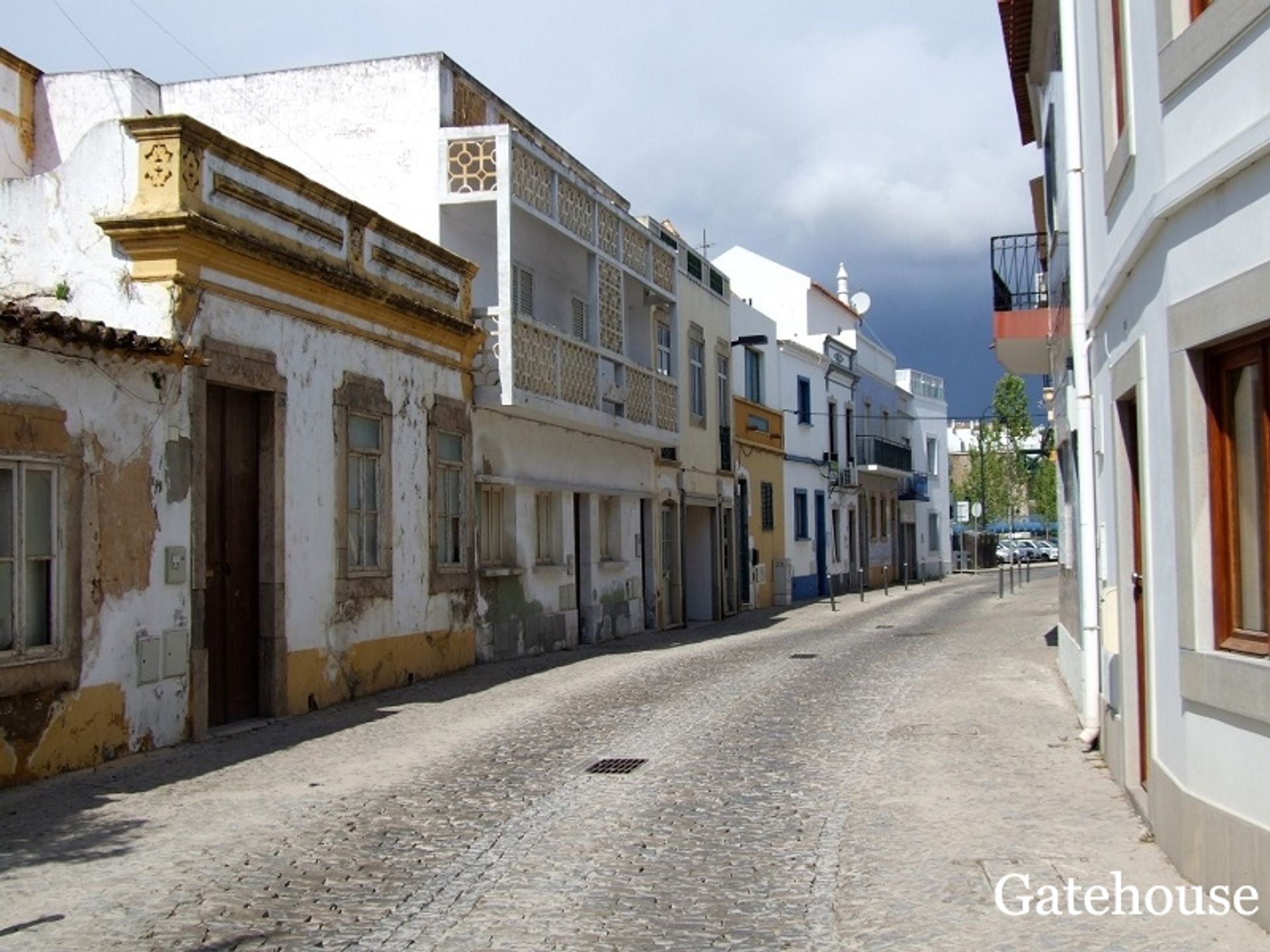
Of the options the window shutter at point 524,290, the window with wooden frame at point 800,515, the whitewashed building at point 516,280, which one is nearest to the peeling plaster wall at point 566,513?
the whitewashed building at point 516,280

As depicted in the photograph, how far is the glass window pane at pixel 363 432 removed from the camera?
13.9 meters

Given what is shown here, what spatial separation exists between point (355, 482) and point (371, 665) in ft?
6.28

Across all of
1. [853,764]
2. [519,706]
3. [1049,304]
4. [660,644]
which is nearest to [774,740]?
[853,764]

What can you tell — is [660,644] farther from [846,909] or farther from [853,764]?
[846,909]

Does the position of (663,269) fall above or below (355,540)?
above

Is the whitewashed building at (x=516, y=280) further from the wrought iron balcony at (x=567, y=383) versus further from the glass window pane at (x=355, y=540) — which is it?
the glass window pane at (x=355, y=540)

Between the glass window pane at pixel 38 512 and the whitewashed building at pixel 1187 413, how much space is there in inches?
284

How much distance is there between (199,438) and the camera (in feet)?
36.7

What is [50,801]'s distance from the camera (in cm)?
861

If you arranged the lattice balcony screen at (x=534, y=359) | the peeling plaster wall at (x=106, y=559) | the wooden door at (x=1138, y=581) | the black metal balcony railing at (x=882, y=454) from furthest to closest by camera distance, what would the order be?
the black metal balcony railing at (x=882, y=454) → the lattice balcony screen at (x=534, y=359) → the peeling plaster wall at (x=106, y=559) → the wooden door at (x=1138, y=581)

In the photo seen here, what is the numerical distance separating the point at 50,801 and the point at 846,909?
530cm

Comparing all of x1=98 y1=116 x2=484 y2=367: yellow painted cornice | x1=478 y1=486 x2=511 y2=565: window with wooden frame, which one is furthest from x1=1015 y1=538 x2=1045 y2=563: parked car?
x1=98 y1=116 x2=484 y2=367: yellow painted cornice

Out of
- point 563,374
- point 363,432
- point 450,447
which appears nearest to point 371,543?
point 363,432

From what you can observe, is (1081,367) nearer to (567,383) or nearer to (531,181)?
(531,181)
